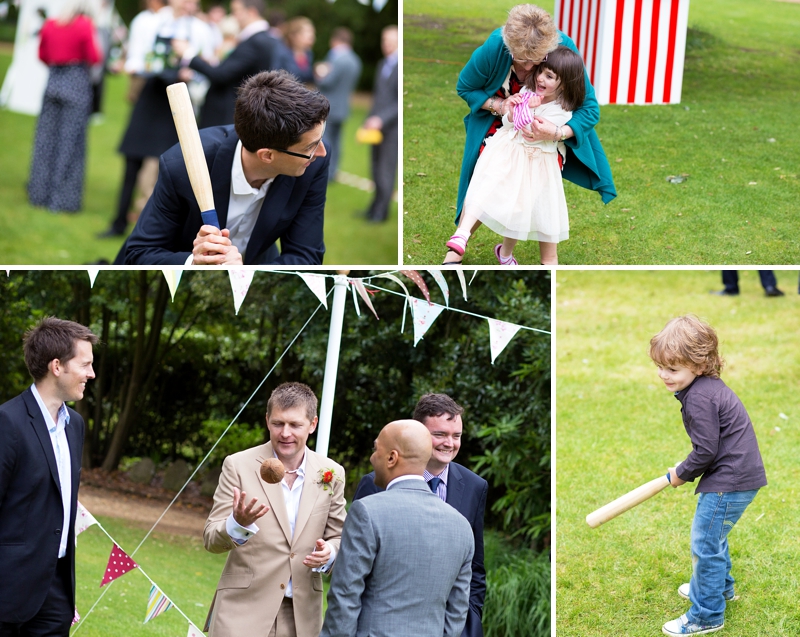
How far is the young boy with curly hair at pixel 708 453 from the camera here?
11.7ft

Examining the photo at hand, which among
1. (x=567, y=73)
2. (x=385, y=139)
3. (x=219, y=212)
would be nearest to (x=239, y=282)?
(x=219, y=212)

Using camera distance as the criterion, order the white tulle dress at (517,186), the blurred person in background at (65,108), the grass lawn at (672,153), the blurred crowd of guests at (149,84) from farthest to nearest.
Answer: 1. the blurred person in background at (65,108)
2. the blurred crowd of guests at (149,84)
3. the grass lawn at (672,153)
4. the white tulle dress at (517,186)

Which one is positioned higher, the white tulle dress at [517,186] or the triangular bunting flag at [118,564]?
the white tulle dress at [517,186]

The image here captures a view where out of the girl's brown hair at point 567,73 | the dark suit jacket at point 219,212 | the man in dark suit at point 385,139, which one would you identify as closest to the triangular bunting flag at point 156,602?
the dark suit jacket at point 219,212

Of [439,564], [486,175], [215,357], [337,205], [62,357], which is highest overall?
[486,175]

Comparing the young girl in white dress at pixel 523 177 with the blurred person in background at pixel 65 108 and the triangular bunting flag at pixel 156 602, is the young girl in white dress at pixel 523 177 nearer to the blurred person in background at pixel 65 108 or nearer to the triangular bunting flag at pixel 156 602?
the triangular bunting flag at pixel 156 602

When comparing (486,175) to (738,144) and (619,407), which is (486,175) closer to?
(619,407)

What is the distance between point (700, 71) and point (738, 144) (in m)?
1.92

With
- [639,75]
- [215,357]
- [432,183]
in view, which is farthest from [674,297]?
[215,357]

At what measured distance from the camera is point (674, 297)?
7.19m

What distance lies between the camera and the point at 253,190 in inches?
146

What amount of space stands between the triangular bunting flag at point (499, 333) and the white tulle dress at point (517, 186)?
1.68 ft

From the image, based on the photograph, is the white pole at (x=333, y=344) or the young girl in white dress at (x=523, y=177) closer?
the young girl in white dress at (x=523, y=177)

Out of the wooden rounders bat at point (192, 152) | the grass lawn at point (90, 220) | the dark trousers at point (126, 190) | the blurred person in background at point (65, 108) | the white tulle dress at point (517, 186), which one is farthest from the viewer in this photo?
the blurred person in background at point (65, 108)
